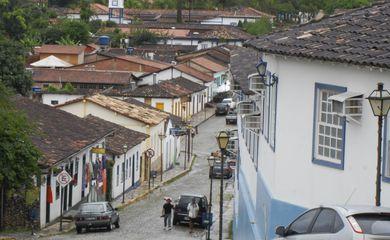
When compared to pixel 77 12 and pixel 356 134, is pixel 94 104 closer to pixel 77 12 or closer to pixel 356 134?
pixel 356 134

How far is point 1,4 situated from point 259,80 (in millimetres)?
98250

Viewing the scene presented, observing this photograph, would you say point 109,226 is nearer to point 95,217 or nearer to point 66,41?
point 95,217

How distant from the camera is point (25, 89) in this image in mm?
70938

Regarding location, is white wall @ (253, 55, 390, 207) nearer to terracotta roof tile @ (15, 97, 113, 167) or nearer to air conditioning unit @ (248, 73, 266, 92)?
air conditioning unit @ (248, 73, 266, 92)

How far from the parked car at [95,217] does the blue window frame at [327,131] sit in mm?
19488

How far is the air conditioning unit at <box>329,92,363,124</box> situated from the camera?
14359 millimetres

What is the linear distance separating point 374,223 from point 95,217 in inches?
965

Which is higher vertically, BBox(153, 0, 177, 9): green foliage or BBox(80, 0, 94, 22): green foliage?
→ BBox(153, 0, 177, 9): green foliage

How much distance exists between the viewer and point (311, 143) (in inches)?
629

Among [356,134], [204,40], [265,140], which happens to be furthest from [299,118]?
[204,40]

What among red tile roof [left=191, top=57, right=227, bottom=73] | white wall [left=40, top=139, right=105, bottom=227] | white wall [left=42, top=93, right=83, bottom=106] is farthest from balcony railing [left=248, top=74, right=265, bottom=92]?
red tile roof [left=191, top=57, right=227, bottom=73]

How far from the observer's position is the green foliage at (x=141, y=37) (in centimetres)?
12406

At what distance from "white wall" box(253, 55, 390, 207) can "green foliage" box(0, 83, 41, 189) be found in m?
15.8

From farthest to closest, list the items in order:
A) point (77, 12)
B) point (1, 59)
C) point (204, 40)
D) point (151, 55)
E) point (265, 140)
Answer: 1. point (77, 12)
2. point (204, 40)
3. point (151, 55)
4. point (1, 59)
5. point (265, 140)
